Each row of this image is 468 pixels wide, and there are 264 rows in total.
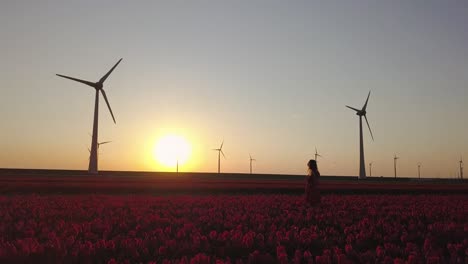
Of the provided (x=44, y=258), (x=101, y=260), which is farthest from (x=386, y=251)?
(x=44, y=258)

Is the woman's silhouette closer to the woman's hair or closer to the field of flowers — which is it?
the woman's hair

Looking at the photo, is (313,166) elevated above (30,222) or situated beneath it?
elevated above

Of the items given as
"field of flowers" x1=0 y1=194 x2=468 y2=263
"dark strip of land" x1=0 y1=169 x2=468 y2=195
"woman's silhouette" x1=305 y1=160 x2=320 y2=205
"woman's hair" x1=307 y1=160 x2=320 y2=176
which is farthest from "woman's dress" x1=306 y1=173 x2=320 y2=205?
"dark strip of land" x1=0 y1=169 x2=468 y2=195

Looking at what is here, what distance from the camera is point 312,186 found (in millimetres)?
18578

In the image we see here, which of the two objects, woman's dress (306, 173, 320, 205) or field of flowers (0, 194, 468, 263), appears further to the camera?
woman's dress (306, 173, 320, 205)

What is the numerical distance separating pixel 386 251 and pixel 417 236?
2502mm

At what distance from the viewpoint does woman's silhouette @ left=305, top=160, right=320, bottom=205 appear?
1855cm

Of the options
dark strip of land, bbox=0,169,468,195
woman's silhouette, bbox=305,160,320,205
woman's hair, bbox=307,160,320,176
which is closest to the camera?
woman's silhouette, bbox=305,160,320,205

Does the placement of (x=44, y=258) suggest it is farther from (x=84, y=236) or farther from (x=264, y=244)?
(x=264, y=244)

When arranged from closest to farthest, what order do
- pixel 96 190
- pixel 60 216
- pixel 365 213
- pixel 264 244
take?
pixel 264 244 → pixel 60 216 → pixel 365 213 → pixel 96 190

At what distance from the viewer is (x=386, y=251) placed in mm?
7438

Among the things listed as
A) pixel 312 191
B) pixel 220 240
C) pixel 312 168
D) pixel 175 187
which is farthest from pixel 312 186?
pixel 175 187

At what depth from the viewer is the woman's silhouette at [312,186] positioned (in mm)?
18547

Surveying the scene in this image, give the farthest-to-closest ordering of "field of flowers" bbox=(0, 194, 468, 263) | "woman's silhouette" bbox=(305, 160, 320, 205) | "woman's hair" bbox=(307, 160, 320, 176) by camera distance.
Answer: "woman's hair" bbox=(307, 160, 320, 176) < "woman's silhouette" bbox=(305, 160, 320, 205) < "field of flowers" bbox=(0, 194, 468, 263)
